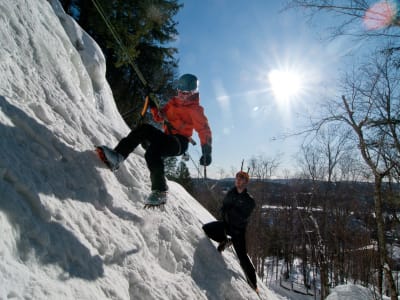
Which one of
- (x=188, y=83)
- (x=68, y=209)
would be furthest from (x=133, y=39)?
(x=68, y=209)

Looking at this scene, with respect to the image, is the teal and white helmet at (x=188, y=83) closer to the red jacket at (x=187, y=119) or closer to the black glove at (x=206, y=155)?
the red jacket at (x=187, y=119)

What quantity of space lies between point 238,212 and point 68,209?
2617mm

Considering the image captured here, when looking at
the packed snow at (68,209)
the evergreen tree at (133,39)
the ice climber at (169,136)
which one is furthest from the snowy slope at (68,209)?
the evergreen tree at (133,39)

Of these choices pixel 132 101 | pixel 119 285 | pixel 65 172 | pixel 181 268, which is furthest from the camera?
pixel 132 101

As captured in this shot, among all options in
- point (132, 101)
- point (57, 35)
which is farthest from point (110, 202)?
point (132, 101)

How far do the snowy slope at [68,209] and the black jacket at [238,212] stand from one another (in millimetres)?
453

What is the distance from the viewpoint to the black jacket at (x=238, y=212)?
388 centimetres

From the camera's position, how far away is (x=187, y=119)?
327cm

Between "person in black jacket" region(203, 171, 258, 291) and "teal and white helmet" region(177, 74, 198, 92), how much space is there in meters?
1.58

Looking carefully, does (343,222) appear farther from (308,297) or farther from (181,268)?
(181,268)

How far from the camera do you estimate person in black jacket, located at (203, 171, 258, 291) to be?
3.80 meters

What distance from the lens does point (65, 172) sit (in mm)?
2168

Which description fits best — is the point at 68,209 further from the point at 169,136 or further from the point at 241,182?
the point at 241,182

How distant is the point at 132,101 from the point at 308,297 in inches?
1079
